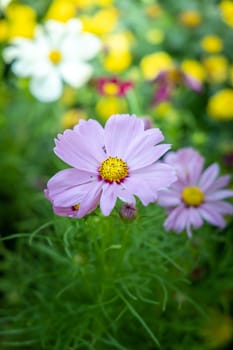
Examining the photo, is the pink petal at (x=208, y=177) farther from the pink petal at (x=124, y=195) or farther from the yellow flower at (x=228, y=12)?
the yellow flower at (x=228, y=12)

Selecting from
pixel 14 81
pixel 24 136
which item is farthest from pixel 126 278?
pixel 14 81

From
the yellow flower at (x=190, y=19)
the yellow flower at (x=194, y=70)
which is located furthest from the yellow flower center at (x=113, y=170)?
the yellow flower at (x=190, y=19)

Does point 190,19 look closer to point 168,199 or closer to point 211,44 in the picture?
point 211,44

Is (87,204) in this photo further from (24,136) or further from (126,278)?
(24,136)

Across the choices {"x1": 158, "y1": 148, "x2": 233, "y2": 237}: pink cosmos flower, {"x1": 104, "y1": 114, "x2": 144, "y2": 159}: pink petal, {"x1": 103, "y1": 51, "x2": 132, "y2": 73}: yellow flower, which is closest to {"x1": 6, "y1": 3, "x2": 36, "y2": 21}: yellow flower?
{"x1": 103, "y1": 51, "x2": 132, "y2": 73}: yellow flower

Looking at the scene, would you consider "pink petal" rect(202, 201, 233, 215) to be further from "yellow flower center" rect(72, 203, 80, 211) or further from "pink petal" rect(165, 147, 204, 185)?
"yellow flower center" rect(72, 203, 80, 211)

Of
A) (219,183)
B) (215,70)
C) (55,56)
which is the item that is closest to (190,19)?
(215,70)
